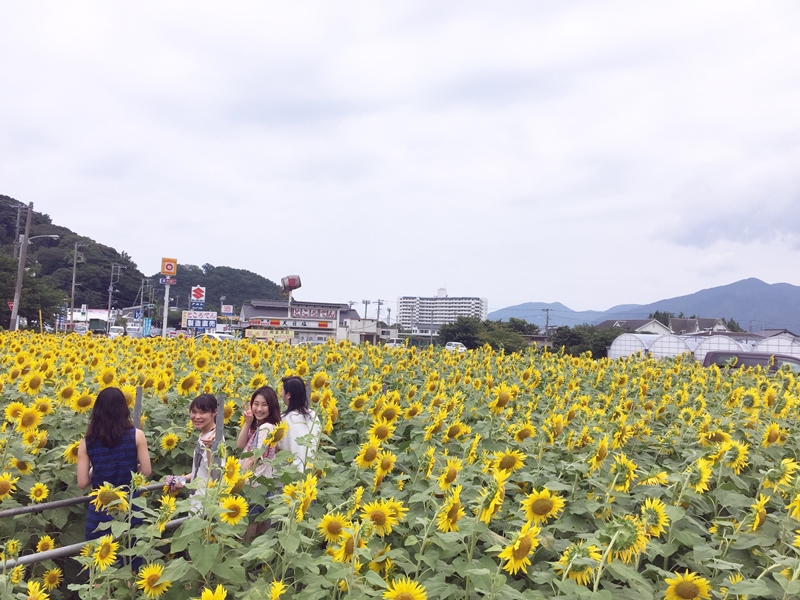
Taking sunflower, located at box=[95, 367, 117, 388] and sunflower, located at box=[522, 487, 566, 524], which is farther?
sunflower, located at box=[95, 367, 117, 388]

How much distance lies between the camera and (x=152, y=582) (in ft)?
6.63

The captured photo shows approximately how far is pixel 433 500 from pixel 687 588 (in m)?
0.91

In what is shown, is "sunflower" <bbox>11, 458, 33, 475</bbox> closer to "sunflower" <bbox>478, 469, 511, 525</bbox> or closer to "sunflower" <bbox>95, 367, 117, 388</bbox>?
"sunflower" <bbox>95, 367, 117, 388</bbox>

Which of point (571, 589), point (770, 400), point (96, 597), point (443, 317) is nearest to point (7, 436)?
point (96, 597)

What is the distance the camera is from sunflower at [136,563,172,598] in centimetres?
199

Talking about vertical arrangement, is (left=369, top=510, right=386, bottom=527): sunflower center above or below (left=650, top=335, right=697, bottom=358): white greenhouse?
below

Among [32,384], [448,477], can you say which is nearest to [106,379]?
[32,384]

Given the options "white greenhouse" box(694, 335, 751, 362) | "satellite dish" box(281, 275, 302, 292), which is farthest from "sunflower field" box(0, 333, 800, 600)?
"white greenhouse" box(694, 335, 751, 362)

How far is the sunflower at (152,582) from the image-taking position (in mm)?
1994

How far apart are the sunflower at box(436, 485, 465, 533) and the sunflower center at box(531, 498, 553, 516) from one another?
1.06ft

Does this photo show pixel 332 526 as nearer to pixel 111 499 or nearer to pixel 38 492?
pixel 111 499

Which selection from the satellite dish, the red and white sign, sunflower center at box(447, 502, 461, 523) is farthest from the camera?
the red and white sign

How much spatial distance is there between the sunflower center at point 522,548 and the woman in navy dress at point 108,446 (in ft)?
7.58

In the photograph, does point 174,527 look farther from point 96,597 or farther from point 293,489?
point 293,489
